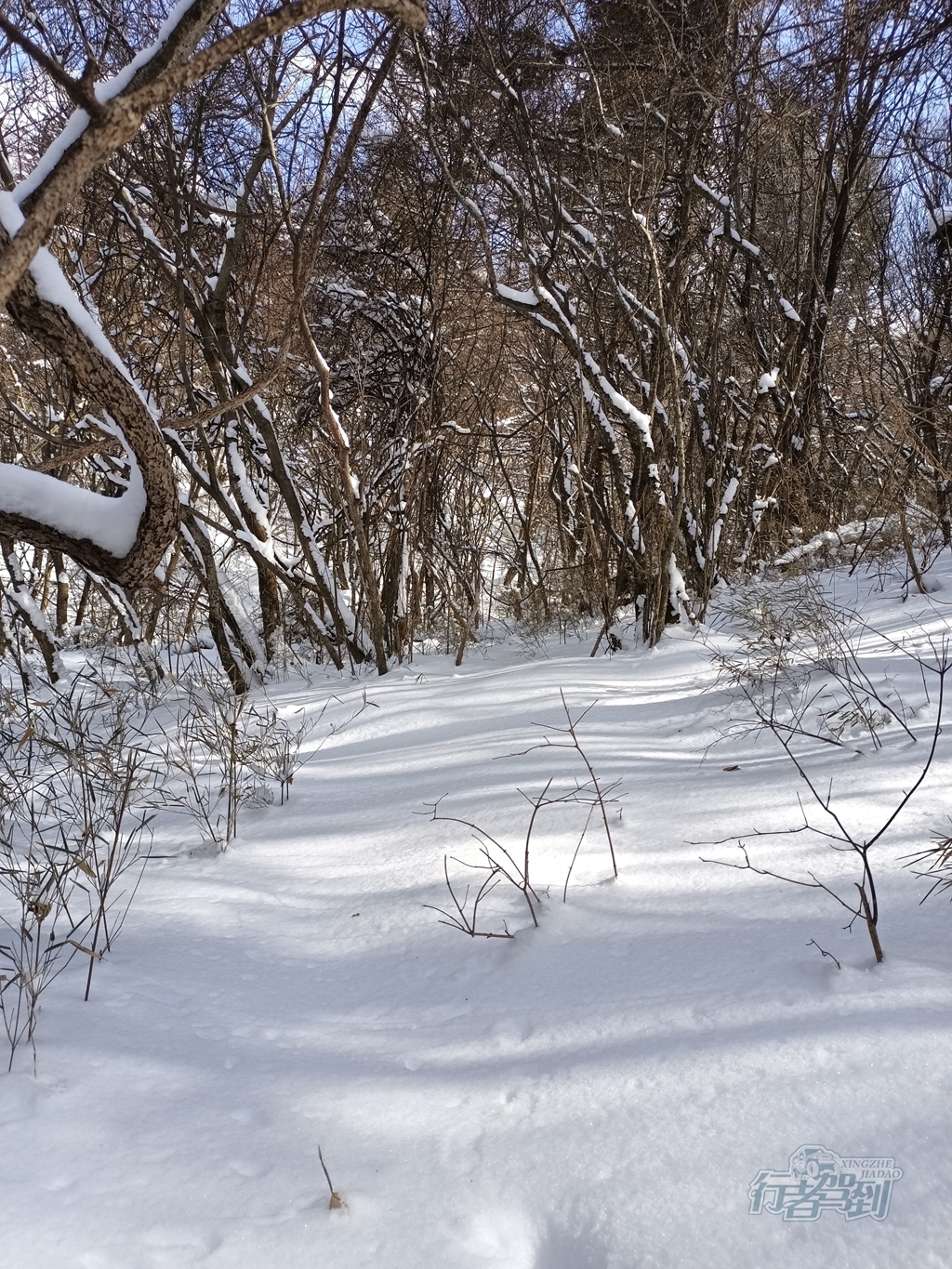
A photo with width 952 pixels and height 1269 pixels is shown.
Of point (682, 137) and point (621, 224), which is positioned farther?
point (621, 224)

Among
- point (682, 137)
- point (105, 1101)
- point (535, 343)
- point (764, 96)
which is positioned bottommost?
point (105, 1101)

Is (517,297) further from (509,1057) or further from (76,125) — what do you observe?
(509,1057)

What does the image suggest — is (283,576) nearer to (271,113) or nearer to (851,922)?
(271,113)

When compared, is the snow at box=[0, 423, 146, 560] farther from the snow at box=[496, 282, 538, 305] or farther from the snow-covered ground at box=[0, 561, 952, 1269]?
the snow at box=[496, 282, 538, 305]

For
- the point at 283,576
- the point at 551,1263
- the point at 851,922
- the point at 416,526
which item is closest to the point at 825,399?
the point at 416,526

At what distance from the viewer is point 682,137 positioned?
5395mm

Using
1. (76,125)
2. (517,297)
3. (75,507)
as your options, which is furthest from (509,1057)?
(517,297)

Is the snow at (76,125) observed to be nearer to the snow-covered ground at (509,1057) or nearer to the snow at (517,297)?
the snow-covered ground at (509,1057)

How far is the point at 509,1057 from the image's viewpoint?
1450mm

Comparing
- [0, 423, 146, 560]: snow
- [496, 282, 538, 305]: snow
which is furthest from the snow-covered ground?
[496, 282, 538, 305]: snow

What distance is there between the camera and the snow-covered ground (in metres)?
1.09

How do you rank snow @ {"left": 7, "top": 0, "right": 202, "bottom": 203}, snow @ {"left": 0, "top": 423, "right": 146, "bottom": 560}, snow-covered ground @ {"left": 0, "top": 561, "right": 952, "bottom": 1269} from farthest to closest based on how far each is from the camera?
1. snow @ {"left": 0, "top": 423, "right": 146, "bottom": 560}
2. snow @ {"left": 7, "top": 0, "right": 202, "bottom": 203}
3. snow-covered ground @ {"left": 0, "top": 561, "right": 952, "bottom": 1269}

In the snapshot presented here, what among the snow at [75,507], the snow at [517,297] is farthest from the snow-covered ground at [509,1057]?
the snow at [517,297]

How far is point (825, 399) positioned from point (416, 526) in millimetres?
4106
